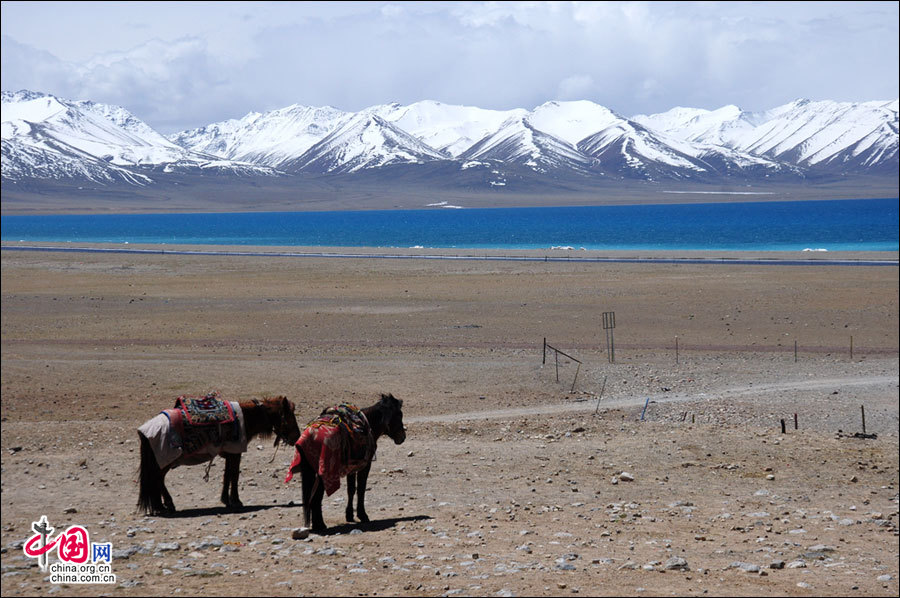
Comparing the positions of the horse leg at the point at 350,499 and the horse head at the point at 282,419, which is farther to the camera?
the horse leg at the point at 350,499

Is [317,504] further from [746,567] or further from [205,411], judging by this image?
[746,567]

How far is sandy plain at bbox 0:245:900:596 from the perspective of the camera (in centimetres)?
648

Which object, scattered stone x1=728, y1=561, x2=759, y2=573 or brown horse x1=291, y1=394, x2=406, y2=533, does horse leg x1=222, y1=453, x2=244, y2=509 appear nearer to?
brown horse x1=291, y1=394, x2=406, y2=533

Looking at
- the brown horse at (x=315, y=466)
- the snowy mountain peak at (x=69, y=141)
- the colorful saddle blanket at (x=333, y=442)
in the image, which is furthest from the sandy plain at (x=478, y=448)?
the snowy mountain peak at (x=69, y=141)

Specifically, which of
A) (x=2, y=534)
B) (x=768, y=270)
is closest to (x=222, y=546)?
(x=2, y=534)

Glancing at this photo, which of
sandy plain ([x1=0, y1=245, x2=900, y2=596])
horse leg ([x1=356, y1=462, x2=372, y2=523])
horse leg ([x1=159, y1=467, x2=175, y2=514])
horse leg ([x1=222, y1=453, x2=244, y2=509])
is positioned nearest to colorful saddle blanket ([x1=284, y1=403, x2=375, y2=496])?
horse leg ([x1=356, y1=462, x2=372, y2=523])

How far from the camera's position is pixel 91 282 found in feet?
79.7

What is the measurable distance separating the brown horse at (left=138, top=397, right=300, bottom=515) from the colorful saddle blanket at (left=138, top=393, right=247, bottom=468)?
0.08 ft

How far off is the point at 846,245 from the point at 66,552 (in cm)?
7236

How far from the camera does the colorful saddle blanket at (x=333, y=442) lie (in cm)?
734

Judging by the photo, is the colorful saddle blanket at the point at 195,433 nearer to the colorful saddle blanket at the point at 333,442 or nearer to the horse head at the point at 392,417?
the colorful saddle blanket at the point at 333,442

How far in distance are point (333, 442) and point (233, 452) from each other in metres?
0.92

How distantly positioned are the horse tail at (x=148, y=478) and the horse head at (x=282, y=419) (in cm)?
99

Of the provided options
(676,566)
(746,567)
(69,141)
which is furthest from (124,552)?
(69,141)
